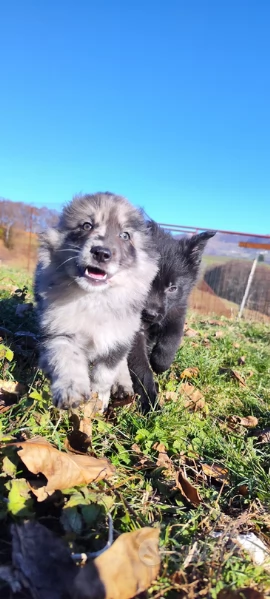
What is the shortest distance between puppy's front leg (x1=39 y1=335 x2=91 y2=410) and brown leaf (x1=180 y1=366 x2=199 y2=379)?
1.26 m

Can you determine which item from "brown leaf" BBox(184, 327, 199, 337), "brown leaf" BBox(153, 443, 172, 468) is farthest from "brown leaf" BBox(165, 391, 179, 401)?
"brown leaf" BBox(184, 327, 199, 337)

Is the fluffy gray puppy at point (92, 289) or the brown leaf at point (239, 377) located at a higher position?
the fluffy gray puppy at point (92, 289)

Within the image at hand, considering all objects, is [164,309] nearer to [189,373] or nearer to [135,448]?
[189,373]

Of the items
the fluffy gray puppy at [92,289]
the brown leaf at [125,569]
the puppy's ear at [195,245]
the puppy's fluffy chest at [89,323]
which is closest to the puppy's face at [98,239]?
the fluffy gray puppy at [92,289]

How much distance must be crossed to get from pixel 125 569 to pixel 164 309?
243 centimetres

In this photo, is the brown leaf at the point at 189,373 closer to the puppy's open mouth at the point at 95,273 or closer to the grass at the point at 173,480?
the grass at the point at 173,480

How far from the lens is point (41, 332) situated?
2.60 metres

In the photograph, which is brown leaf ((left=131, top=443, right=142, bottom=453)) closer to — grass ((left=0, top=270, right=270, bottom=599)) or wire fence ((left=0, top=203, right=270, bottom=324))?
grass ((left=0, top=270, right=270, bottom=599))

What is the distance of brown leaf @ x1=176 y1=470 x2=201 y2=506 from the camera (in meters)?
1.79

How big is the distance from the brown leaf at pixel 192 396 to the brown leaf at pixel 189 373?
0.49ft

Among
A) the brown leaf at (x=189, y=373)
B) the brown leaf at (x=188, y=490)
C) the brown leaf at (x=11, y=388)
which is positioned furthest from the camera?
the brown leaf at (x=189, y=373)

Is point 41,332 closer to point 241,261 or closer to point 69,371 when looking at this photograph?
point 69,371

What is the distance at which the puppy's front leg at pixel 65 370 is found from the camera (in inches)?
81.6

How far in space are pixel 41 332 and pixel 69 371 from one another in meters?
0.48
